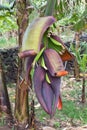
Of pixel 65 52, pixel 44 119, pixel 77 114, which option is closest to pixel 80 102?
pixel 77 114

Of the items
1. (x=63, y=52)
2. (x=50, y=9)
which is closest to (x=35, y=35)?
(x=63, y=52)

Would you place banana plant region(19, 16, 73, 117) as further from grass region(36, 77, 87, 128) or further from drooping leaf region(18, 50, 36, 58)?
grass region(36, 77, 87, 128)

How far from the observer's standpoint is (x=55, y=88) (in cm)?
109

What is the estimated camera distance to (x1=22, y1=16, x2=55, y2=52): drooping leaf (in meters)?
1.07

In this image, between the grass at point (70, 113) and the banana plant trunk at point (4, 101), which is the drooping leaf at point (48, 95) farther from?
the grass at point (70, 113)

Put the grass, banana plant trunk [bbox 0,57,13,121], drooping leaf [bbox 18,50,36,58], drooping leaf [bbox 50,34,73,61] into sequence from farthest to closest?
1. the grass
2. banana plant trunk [bbox 0,57,13,121]
3. drooping leaf [bbox 50,34,73,61]
4. drooping leaf [bbox 18,50,36,58]

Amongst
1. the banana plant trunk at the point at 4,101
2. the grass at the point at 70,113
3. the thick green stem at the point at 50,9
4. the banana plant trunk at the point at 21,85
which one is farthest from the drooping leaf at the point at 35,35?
the grass at the point at 70,113

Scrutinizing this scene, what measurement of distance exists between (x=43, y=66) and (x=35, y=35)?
12cm

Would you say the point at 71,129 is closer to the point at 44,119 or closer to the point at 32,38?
the point at 44,119

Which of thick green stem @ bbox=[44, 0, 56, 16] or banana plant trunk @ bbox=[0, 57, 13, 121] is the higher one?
thick green stem @ bbox=[44, 0, 56, 16]

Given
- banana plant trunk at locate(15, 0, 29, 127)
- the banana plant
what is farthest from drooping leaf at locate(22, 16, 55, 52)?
banana plant trunk at locate(15, 0, 29, 127)

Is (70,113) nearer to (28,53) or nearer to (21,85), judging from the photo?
(21,85)

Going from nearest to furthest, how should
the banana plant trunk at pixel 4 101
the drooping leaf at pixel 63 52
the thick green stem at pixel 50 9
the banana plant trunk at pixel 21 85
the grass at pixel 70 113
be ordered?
the drooping leaf at pixel 63 52 → the thick green stem at pixel 50 9 → the banana plant trunk at pixel 21 85 → the banana plant trunk at pixel 4 101 → the grass at pixel 70 113

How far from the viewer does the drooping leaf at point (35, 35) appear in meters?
1.07
